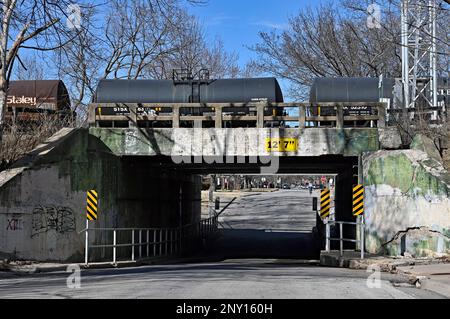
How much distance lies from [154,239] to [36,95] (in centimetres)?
1216

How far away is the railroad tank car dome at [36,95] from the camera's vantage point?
1196 inches

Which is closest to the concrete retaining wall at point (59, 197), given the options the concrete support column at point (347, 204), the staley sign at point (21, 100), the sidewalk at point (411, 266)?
the sidewalk at point (411, 266)

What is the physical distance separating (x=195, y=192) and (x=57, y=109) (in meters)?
10.9

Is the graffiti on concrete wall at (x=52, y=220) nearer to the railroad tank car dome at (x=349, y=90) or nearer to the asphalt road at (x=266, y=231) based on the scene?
the asphalt road at (x=266, y=231)

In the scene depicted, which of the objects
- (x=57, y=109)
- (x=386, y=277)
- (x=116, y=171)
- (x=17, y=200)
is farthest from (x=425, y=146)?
(x=57, y=109)

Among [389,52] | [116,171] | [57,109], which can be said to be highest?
[389,52]

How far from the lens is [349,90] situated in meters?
24.0

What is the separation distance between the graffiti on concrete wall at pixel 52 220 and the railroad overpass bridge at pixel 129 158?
3 centimetres

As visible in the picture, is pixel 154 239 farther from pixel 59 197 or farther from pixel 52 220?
pixel 52 220

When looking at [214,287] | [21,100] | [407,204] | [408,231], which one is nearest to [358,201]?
[407,204]

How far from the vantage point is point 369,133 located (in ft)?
68.7

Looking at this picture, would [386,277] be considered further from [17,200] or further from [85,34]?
[85,34]

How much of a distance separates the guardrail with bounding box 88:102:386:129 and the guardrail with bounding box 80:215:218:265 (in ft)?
13.6
